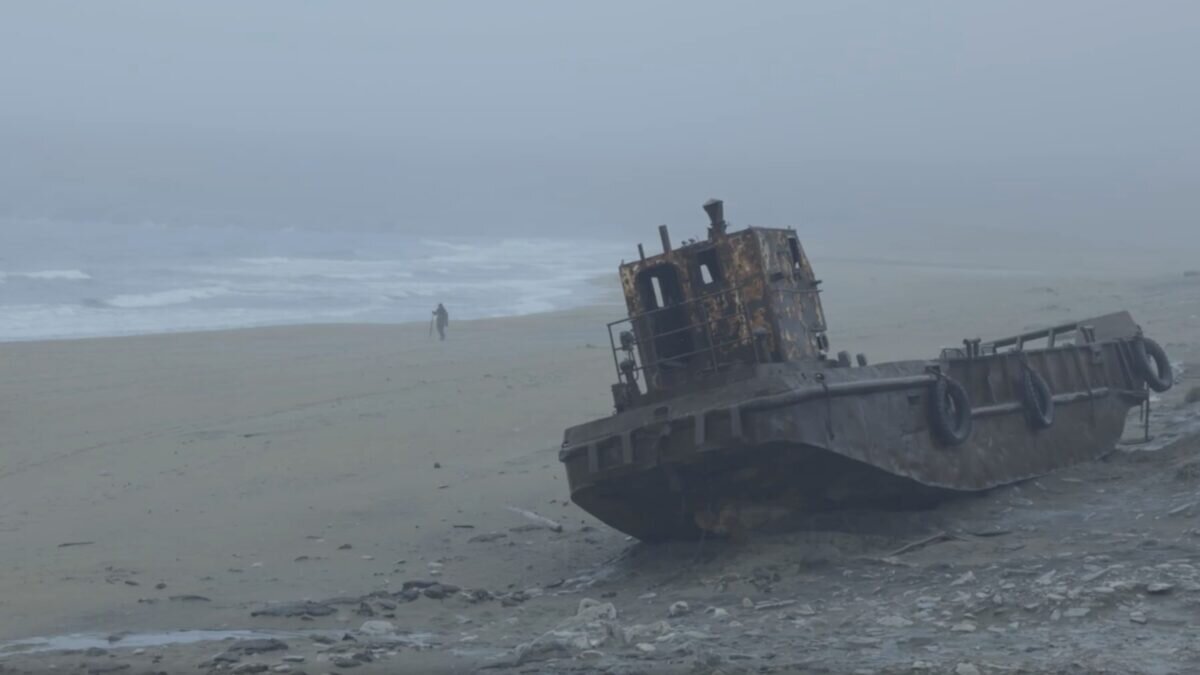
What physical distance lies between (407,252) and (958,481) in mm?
57375

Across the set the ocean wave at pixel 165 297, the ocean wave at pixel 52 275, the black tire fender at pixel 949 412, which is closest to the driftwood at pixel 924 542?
the black tire fender at pixel 949 412

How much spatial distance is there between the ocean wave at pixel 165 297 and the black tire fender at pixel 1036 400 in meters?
32.6

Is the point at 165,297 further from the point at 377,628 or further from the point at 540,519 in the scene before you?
the point at 377,628

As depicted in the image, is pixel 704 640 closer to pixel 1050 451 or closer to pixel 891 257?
pixel 1050 451

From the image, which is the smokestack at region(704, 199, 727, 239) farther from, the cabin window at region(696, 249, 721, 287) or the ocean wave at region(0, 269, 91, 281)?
the ocean wave at region(0, 269, 91, 281)

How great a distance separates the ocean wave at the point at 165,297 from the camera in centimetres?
4212

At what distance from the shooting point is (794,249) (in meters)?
12.2

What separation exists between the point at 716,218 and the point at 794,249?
769 millimetres

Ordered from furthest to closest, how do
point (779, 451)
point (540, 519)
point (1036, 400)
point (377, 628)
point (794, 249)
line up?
point (540, 519), point (1036, 400), point (794, 249), point (779, 451), point (377, 628)

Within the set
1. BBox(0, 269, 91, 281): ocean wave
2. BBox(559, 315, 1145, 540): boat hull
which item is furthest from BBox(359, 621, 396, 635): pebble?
BBox(0, 269, 91, 281): ocean wave

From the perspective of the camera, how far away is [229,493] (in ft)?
48.4

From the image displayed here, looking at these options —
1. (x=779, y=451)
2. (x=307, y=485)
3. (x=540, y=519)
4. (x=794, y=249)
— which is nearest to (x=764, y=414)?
(x=779, y=451)

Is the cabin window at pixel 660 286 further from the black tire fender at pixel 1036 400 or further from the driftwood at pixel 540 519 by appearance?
the black tire fender at pixel 1036 400

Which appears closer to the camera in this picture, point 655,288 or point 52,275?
point 655,288
